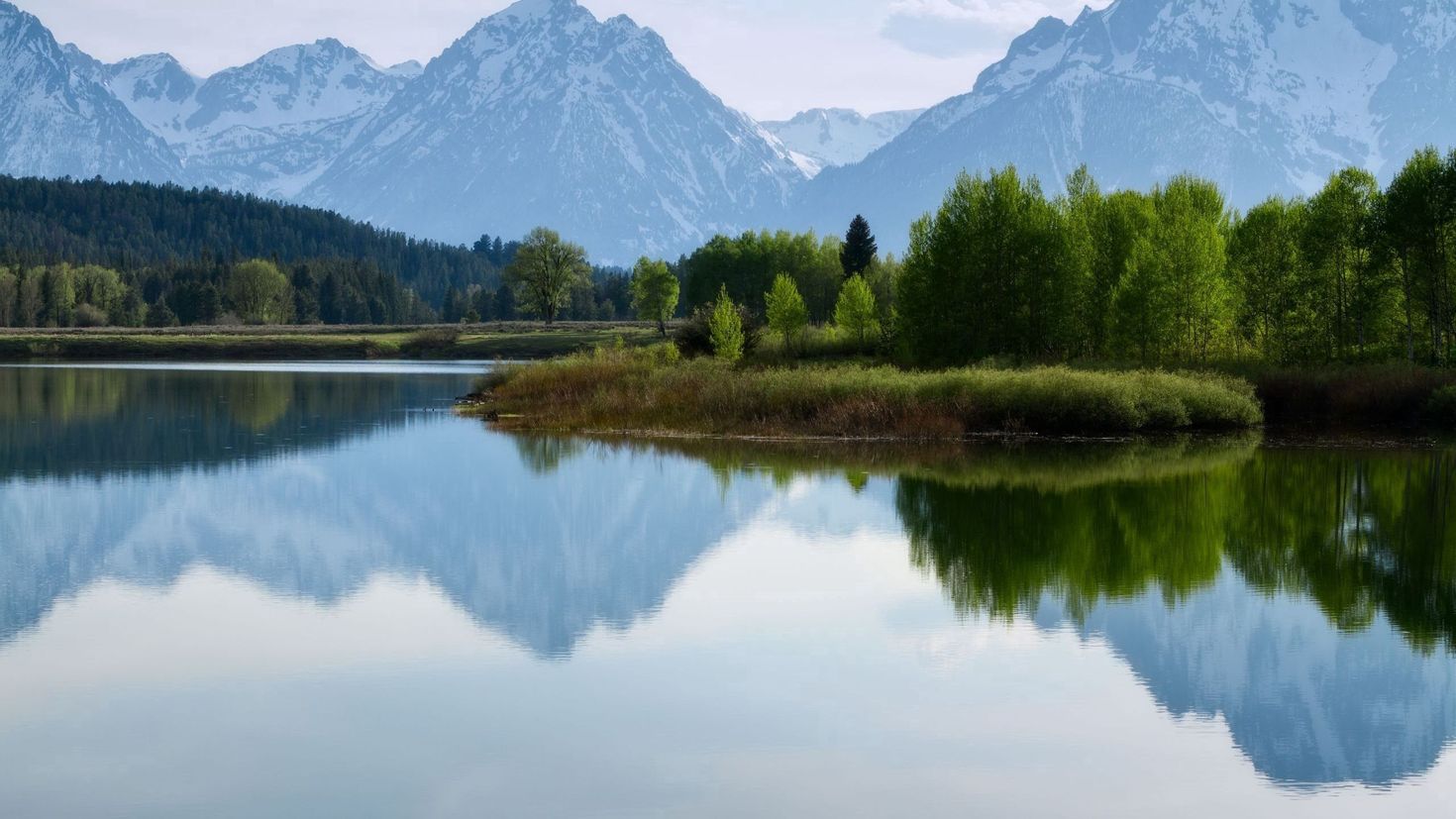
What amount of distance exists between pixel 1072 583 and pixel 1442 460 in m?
23.3

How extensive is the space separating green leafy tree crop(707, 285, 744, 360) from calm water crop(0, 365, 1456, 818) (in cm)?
3024

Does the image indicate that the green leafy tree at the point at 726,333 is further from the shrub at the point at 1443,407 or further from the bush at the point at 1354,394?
the shrub at the point at 1443,407

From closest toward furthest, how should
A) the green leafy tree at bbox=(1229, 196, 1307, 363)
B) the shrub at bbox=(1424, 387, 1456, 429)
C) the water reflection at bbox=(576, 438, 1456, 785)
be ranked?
the water reflection at bbox=(576, 438, 1456, 785) < the shrub at bbox=(1424, 387, 1456, 429) < the green leafy tree at bbox=(1229, 196, 1307, 363)

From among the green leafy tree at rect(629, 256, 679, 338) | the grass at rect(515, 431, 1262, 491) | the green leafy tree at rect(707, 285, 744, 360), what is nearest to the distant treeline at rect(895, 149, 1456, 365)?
the green leafy tree at rect(707, 285, 744, 360)

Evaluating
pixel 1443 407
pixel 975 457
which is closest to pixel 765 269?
pixel 1443 407

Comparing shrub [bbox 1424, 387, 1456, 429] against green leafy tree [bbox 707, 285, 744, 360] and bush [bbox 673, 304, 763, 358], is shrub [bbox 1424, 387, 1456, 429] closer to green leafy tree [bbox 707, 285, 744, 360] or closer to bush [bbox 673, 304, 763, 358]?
green leafy tree [bbox 707, 285, 744, 360]

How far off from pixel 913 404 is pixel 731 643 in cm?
3068

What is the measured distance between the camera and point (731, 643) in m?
19.6

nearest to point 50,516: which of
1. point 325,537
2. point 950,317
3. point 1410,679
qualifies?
point 325,537

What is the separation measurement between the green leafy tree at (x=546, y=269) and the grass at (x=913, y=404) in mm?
91116

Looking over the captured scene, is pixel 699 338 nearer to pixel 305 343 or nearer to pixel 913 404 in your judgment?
pixel 913 404

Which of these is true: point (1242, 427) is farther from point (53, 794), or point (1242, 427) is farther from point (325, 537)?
point (53, 794)

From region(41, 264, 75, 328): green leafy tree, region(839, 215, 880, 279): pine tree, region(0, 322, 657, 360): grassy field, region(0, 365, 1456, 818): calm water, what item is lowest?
region(0, 365, 1456, 818): calm water

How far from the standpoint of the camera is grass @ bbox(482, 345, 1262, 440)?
49.2 metres
